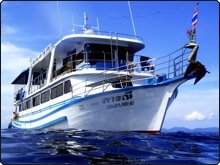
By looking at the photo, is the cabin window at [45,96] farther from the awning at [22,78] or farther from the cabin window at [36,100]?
the awning at [22,78]

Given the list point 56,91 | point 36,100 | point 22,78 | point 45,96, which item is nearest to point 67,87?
point 56,91

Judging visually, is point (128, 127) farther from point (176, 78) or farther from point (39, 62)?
point (39, 62)

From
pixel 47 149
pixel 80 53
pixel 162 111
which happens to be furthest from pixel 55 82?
pixel 47 149

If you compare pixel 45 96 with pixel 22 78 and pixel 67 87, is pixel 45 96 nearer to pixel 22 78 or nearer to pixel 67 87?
pixel 67 87

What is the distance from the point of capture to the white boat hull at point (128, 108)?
13.9 metres

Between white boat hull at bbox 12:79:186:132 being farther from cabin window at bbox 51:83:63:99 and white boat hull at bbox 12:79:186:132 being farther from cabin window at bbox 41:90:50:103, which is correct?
cabin window at bbox 41:90:50:103

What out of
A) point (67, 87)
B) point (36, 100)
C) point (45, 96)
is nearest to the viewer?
point (67, 87)

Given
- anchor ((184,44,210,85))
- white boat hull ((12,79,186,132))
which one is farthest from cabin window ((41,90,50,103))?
anchor ((184,44,210,85))

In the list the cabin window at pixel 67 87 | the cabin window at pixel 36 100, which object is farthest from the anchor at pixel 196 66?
the cabin window at pixel 36 100

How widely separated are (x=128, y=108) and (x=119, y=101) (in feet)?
1.84

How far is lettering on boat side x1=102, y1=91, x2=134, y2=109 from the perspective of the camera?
14008 millimetres

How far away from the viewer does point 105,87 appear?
1523cm

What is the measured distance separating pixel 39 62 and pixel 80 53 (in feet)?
18.7

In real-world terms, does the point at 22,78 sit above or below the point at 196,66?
above
